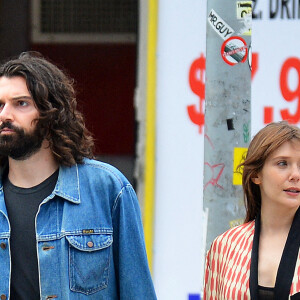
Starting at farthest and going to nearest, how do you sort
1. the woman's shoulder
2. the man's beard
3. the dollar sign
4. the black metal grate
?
1. the black metal grate
2. the dollar sign
3. the woman's shoulder
4. the man's beard

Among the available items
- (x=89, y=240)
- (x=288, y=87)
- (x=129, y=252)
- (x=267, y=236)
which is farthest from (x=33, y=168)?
(x=288, y=87)

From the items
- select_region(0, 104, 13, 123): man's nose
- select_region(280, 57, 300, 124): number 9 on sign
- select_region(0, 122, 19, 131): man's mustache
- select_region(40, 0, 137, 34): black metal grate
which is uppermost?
select_region(40, 0, 137, 34): black metal grate

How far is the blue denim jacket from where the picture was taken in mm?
2998

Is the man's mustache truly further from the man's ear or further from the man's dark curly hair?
the man's ear

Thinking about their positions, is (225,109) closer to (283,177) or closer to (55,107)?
(283,177)

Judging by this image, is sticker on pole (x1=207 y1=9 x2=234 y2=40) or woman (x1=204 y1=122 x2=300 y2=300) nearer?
woman (x1=204 y1=122 x2=300 y2=300)

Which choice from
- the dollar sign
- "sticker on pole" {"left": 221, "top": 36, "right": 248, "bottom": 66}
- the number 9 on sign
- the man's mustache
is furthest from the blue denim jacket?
the number 9 on sign

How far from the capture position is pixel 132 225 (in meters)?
3.13

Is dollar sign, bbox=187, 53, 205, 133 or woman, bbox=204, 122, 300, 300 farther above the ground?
dollar sign, bbox=187, 53, 205, 133

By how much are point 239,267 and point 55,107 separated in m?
0.96

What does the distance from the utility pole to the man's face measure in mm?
896

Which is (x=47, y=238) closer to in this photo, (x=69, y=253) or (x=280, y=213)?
(x=69, y=253)

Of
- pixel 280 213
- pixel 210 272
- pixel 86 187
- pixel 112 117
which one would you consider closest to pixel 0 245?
pixel 86 187

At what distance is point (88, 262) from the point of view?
304 centimetres
